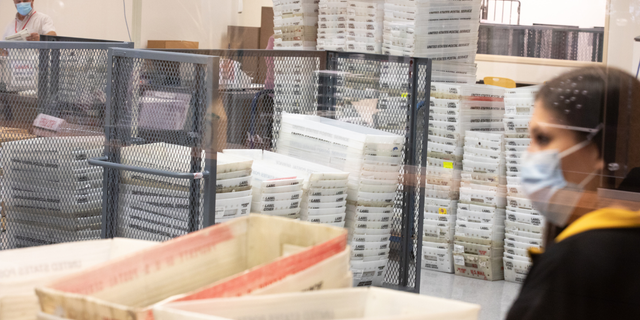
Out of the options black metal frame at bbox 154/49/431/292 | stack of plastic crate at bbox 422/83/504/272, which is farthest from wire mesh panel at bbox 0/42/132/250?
stack of plastic crate at bbox 422/83/504/272

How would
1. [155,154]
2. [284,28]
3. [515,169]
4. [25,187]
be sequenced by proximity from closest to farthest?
[155,154] → [25,187] → [515,169] → [284,28]

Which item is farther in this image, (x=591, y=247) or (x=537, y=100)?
(x=537, y=100)

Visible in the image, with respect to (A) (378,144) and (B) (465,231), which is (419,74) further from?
(B) (465,231)

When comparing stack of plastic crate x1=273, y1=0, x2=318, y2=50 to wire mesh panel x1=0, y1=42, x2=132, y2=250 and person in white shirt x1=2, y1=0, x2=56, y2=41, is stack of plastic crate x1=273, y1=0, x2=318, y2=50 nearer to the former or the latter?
wire mesh panel x1=0, y1=42, x2=132, y2=250

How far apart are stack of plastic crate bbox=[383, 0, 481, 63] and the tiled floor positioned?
166 centimetres

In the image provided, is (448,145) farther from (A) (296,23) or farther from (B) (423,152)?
(A) (296,23)

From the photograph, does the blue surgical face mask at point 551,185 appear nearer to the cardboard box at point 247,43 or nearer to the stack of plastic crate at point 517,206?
the cardboard box at point 247,43

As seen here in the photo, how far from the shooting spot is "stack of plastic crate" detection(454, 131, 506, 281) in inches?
177

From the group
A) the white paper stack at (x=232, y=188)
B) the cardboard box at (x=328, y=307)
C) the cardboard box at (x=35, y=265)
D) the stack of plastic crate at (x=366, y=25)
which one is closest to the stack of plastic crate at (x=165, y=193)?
the white paper stack at (x=232, y=188)

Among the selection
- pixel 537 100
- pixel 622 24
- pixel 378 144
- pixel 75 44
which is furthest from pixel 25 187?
pixel 622 24

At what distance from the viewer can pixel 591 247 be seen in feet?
3.31

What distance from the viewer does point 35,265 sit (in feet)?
3.32

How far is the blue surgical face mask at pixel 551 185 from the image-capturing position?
51.1 inches

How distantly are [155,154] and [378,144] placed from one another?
124 centimetres
